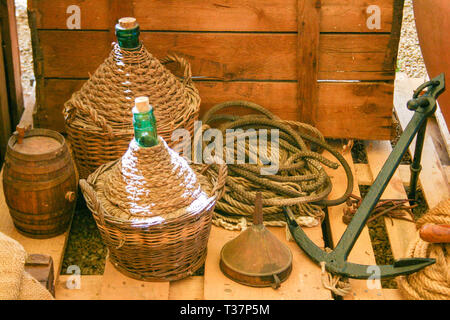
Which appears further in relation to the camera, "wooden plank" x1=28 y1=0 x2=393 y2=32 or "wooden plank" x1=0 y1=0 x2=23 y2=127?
"wooden plank" x1=0 y1=0 x2=23 y2=127

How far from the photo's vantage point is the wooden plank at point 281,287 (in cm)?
254

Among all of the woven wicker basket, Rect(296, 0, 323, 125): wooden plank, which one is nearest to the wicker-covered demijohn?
the woven wicker basket

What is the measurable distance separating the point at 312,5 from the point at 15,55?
1741 millimetres

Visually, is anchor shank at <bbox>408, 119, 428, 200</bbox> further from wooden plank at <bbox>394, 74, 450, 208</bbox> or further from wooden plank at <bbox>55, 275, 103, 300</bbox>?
wooden plank at <bbox>55, 275, 103, 300</bbox>

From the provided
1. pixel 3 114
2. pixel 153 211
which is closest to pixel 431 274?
pixel 153 211

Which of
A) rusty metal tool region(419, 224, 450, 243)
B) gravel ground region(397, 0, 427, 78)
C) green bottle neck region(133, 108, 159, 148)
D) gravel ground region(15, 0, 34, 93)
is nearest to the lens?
green bottle neck region(133, 108, 159, 148)

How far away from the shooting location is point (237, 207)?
3018mm

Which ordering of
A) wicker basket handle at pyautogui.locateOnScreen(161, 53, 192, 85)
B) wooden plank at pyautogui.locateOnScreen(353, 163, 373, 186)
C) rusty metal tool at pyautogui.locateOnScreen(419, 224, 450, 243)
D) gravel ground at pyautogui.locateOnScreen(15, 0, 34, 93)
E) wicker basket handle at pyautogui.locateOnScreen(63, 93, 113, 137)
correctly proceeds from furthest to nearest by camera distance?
gravel ground at pyautogui.locateOnScreen(15, 0, 34, 93)
wooden plank at pyautogui.locateOnScreen(353, 163, 373, 186)
wicker basket handle at pyautogui.locateOnScreen(161, 53, 192, 85)
wicker basket handle at pyautogui.locateOnScreen(63, 93, 113, 137)
rusty metal tool at pyautogui.locateOnScreen(419, 224, 450, 243)

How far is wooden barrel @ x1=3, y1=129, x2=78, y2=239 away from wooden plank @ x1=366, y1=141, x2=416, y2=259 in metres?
1.51

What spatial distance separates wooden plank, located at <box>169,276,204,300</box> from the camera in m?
2.58

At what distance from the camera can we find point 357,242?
2.95 meters

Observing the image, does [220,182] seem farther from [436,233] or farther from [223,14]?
[223,14]

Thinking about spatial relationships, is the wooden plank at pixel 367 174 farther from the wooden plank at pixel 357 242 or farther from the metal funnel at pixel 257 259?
the metal funnel at pixel 257 259

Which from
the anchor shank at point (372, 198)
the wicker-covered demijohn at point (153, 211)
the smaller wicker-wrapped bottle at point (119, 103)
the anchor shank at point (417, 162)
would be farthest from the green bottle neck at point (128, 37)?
the anchor shank at point (417, 162)
